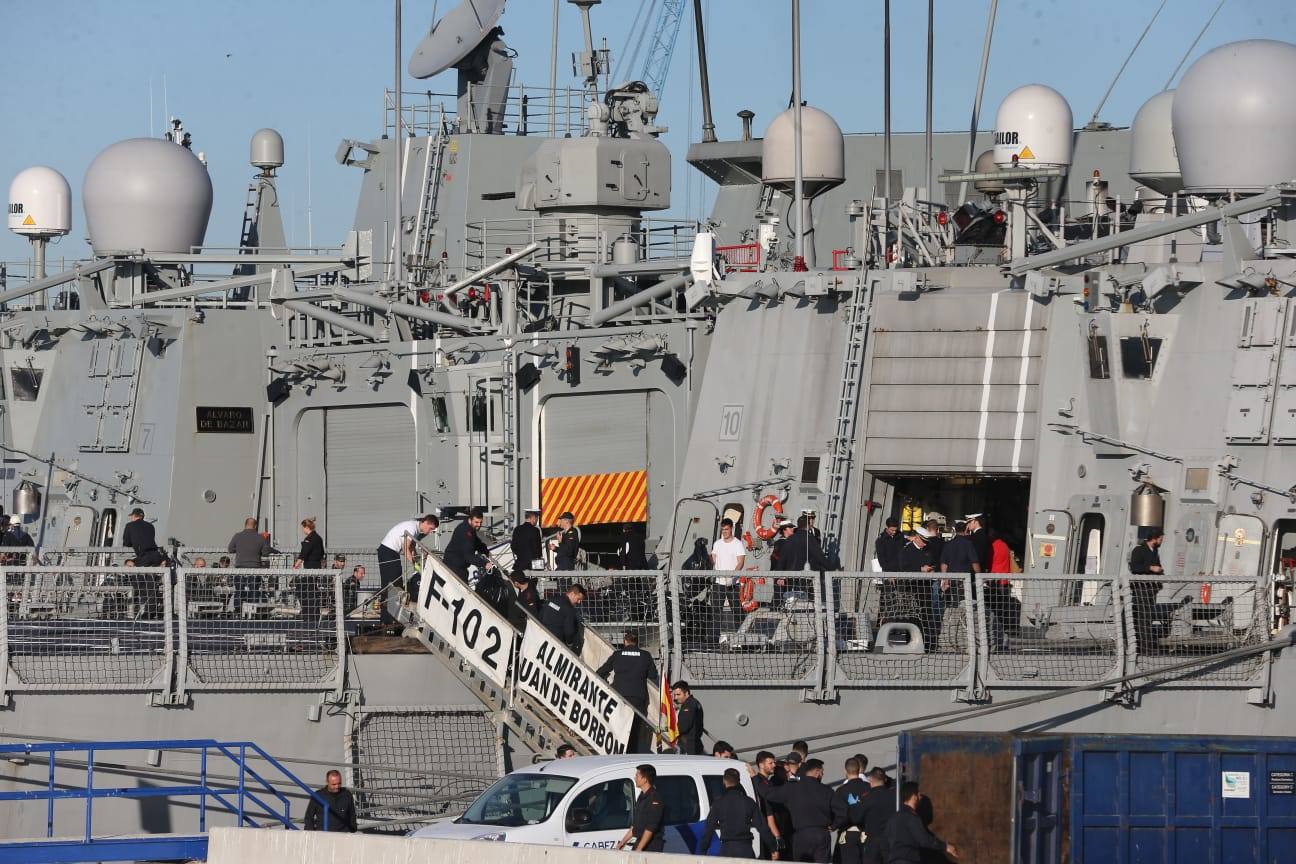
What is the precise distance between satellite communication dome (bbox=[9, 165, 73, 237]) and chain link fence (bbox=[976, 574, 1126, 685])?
853 inches

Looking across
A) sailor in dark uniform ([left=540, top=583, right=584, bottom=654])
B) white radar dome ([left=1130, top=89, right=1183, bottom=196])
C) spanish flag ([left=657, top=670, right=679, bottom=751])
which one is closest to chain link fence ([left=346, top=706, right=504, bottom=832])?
sailor in dark uniform ([left=540, top=583, right=584, bottom=654])

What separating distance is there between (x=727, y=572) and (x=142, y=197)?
17590mm

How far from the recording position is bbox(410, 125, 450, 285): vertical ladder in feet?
107

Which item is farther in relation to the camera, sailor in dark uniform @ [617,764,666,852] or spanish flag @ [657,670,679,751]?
spanish flag @ [657,670,679,751]

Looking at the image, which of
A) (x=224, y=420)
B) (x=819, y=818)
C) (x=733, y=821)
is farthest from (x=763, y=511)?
(x=224, y=420)

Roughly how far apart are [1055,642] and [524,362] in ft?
35.8

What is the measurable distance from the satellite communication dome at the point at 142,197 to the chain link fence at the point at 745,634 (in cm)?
1697

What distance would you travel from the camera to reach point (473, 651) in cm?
1725

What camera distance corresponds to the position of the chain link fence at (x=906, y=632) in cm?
1728

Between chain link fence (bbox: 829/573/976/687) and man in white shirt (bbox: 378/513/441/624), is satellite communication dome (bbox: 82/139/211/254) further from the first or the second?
chain link fence (bbox: 829/573/976/687)

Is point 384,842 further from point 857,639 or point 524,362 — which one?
point 524,362

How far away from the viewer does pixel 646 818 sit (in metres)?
13.2

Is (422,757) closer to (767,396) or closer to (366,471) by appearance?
(767,396)

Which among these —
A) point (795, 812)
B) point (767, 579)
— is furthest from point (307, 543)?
point (795, 812)
